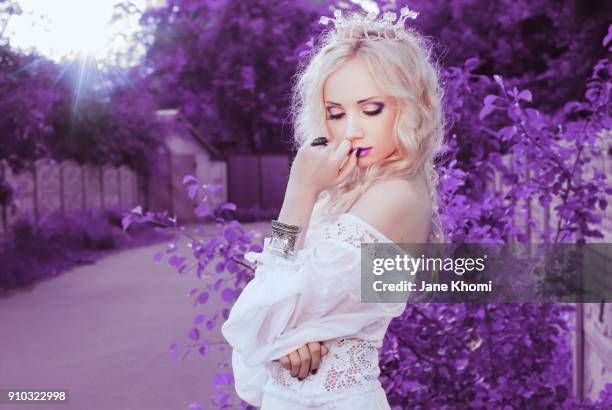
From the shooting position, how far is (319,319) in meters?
1.72

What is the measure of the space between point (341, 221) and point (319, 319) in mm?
234

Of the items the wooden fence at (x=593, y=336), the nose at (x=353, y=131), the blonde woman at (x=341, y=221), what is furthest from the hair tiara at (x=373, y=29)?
the wooden fence at (x=593, y=336)

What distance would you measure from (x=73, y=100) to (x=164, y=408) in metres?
11.9

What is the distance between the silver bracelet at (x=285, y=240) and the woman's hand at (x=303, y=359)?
21 centimetres

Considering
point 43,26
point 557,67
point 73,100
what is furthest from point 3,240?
point 557,67

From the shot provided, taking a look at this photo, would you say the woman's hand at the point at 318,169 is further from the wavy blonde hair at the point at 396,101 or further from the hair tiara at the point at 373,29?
the hair tiara at the point at 373,29

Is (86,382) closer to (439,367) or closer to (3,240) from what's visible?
(439,367)

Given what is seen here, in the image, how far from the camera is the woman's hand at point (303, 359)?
172 centimetres

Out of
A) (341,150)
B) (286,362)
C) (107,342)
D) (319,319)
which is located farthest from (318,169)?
(107,342)

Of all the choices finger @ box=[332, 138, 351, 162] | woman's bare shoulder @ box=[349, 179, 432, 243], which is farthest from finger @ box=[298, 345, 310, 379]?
finger @ box=[332, 138, 351, 162]

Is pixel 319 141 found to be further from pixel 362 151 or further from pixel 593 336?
pixel 593 336

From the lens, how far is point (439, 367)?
330cm

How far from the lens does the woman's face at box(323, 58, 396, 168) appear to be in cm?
182

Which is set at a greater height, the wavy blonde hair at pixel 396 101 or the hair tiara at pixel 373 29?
the hair tiara at pixel 373 29
